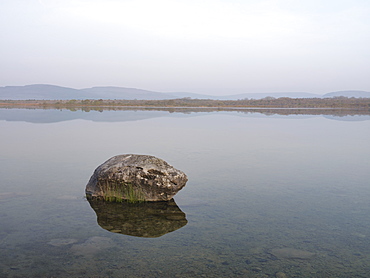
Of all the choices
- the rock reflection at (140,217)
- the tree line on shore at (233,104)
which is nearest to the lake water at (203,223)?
the rock reflection at (140,217)

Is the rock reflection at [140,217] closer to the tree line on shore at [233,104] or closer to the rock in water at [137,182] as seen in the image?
the rock in water at [137,182]

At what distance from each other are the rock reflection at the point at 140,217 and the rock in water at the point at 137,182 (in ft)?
0.78

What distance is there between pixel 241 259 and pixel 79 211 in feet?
14.5

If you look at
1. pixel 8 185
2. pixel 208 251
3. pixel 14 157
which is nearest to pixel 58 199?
pixel 8 185

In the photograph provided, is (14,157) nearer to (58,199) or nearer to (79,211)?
(58,199)

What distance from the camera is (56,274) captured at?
18.4ft

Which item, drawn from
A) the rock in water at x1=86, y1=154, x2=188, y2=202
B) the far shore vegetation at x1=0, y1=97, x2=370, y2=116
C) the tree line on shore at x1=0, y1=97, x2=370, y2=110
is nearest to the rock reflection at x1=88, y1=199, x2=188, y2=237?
the rock in water at x1=86, y1=154, x2=188, y2=202

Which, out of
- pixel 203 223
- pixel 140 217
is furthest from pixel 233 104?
pixel 203 223

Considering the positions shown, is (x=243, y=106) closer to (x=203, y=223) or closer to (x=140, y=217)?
(x=140, y=217)

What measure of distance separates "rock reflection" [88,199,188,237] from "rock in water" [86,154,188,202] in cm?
24

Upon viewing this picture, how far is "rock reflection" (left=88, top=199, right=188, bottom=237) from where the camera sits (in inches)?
303

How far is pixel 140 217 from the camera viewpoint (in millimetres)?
8469

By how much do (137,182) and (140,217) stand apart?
143cm

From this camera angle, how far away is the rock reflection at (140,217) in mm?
7688
